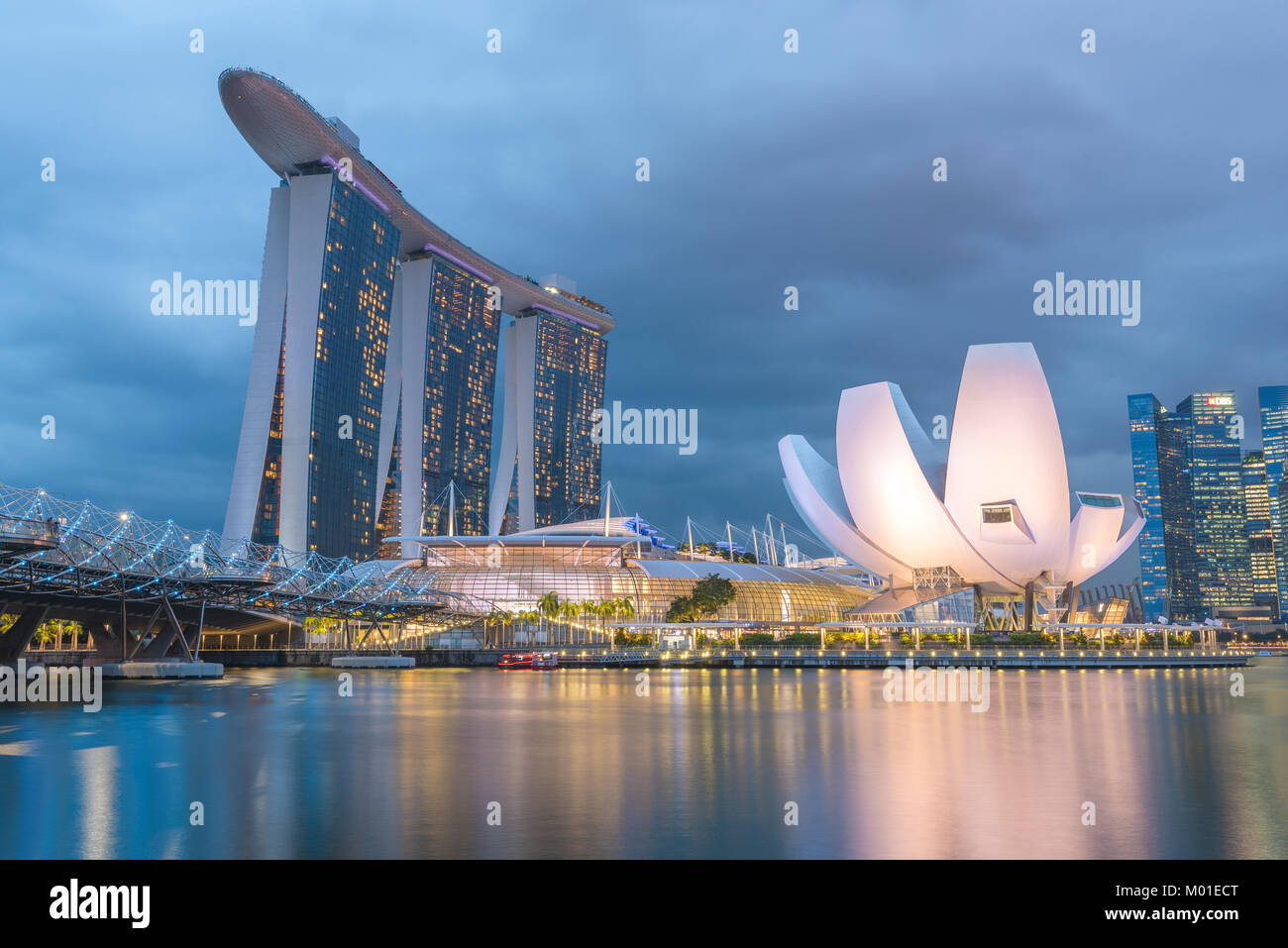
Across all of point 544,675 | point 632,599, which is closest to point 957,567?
point 632,599

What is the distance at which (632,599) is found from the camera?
84000 millimetres

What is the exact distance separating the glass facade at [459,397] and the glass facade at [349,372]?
68.1 feet

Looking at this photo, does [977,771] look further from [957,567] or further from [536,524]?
[536,524]

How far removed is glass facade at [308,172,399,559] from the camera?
95.7 meters

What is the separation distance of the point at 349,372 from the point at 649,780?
91917 mm

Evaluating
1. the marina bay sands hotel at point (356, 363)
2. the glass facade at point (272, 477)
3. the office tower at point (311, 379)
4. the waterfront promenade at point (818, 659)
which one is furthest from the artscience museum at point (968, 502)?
the glass facade at point (272, 477)

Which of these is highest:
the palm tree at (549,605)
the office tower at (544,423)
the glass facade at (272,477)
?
the office tower at (544,423)

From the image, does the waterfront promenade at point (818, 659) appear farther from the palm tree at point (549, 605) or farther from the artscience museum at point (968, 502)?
the artscience museum at point (968, 502)

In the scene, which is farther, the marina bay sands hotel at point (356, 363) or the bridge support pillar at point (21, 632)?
the marina bay sands hotel at point (356, 363)

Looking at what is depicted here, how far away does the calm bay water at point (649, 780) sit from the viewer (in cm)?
1050

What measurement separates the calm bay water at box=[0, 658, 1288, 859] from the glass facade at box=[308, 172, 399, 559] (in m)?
69.7

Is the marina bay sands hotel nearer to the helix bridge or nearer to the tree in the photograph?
the helix bridge

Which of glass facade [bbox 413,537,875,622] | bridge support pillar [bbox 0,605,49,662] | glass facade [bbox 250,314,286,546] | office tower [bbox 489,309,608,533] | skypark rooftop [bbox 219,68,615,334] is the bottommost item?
bridge support pillar [bbox 0,605,49,662]

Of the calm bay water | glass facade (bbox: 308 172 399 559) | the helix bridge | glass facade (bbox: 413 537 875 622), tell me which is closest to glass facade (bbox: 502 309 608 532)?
glass facade (bbox: 308 172 399 559)
